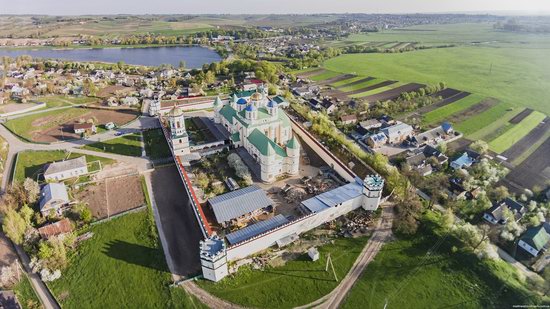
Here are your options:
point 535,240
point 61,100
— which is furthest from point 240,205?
point 61,100

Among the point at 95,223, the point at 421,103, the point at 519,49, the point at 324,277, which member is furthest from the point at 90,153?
the point at 519,49

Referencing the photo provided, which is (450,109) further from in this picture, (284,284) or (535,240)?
(284,284)

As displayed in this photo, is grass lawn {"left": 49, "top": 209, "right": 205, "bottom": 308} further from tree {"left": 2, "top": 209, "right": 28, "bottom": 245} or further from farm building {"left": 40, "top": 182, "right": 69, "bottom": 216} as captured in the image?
tree {"left": 2, "top": 209, "right": 28, "bottom": 245}

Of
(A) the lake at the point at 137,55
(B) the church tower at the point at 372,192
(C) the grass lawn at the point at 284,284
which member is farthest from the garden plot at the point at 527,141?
(A) the lake at the point at 137,55

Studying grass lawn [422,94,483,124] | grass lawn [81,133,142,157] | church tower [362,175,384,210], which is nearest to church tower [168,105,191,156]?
grass lawn [81,133,142,157]

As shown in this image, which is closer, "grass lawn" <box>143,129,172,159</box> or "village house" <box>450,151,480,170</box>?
"village house" <box>450,151,480,170</box>
